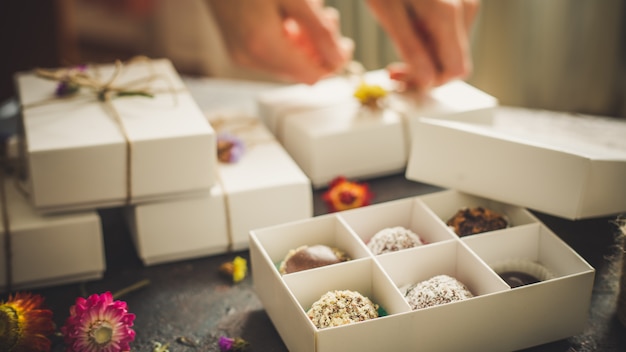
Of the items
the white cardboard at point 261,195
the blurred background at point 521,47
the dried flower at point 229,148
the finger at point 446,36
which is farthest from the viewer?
the blurred background at point 521,47

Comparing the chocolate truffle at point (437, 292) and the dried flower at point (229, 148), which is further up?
the dried flower at point (229, 148)

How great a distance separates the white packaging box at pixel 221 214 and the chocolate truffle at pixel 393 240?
205 millimetres

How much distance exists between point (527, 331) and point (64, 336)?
643 mm

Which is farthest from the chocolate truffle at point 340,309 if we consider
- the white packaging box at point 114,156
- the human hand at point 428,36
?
the human hand at point 428,36

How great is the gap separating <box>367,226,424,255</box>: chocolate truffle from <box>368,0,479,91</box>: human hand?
0.52 m

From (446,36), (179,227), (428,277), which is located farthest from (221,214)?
(446,36)

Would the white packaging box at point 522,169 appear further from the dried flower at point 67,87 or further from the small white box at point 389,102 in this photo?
the dried flower at point 67,87

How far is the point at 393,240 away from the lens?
112cm

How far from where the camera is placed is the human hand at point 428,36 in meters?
1.52

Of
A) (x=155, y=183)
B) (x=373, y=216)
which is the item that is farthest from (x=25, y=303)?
(x=373, y=216)

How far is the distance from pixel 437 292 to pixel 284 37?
2.47 feet

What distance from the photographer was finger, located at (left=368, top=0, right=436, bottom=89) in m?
1.54

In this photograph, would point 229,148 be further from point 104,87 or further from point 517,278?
point 517,278

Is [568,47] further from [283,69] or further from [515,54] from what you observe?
[283,69]
